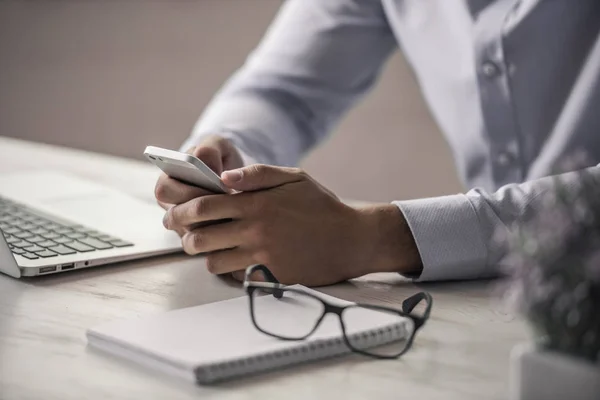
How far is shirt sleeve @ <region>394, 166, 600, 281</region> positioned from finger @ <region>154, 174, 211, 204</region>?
0.26m

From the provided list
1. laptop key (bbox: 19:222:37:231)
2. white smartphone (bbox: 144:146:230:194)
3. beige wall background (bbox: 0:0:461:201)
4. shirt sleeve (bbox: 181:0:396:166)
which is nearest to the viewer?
white smartphone (bbox: 144:146:230:194)

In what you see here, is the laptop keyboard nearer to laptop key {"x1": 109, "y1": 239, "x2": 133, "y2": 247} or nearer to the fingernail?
laptop key {"x1": 109, "y1": 239, "x2": 133, "y2": 247}

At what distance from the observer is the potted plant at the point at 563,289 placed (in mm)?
667

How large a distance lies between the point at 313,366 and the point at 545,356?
0.28m

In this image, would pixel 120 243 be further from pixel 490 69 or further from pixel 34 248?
pixel 490 69

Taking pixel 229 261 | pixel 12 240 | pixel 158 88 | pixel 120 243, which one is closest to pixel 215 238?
pixel 229 261

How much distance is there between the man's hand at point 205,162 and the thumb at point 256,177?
0.07 meters

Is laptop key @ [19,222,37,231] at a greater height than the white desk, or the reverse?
the white desk

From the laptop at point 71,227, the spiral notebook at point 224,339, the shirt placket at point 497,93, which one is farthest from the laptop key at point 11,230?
the shirt placket at point 497,93

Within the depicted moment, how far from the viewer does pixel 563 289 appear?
67 centimetres

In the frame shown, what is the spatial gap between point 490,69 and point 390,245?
21.6 inches

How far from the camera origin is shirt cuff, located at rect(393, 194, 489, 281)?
3.98 feet

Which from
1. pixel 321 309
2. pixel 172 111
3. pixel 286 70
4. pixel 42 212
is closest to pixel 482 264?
pixel 321 309

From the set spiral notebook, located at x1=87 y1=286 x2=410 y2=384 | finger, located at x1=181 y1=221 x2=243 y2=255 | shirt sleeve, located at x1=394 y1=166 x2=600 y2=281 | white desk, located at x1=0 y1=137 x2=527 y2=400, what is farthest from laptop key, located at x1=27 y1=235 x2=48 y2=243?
shirt sleeve, located at x1=394 y1=166 x2=600 y2=281
